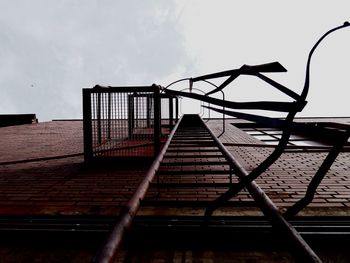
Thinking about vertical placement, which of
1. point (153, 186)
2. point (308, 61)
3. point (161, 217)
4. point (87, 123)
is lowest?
point (161, 217)

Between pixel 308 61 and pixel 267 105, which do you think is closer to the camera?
pixel 308 61

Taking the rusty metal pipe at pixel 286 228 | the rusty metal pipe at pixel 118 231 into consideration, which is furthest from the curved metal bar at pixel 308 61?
the rusty metal pipe at pixel 118 231

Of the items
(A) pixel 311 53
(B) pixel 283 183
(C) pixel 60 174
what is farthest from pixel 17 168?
(A) pixel 311 53

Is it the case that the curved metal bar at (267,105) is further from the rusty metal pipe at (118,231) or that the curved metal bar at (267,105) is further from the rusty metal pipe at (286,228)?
the rusty metal pipe at (118,231)

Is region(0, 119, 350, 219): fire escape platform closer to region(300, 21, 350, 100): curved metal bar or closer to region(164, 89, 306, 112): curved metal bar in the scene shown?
region(164, 89, 306, 112): curved metal bar

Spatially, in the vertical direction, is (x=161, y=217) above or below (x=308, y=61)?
below

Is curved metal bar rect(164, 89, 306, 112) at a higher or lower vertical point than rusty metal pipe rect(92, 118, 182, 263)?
higher

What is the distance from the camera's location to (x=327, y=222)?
278 cm

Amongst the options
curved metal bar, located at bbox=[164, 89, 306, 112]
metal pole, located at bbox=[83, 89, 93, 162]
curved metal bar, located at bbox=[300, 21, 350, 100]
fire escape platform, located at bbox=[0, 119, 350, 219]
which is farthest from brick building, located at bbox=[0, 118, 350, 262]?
curved metal bar, located at bbox=[300, 21, 350, 100]

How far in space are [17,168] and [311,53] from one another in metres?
5.54

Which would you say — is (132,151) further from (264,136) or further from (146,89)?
(264,136)

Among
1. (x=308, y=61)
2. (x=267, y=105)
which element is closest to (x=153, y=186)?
(x=267, y=105)

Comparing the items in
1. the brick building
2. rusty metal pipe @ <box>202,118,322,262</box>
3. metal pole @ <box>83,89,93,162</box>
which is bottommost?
the brick building

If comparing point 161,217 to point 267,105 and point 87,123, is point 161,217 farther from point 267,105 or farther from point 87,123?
point 87,123
